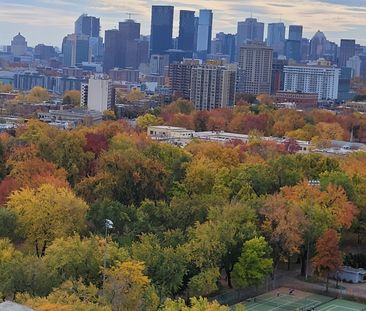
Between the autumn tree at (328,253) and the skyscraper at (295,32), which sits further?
the skyscraper at (295,32)

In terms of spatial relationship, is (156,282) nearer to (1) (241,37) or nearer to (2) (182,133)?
(2) (182,133)

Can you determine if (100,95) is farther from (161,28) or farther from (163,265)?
(161,28)

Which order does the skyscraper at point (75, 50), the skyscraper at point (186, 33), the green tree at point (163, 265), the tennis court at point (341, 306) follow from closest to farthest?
the green tree at point (163, 265) → the tennis court at point (341, 306) → the skyscraper at point (186, 33) → the skyscraper at point (75, 50)

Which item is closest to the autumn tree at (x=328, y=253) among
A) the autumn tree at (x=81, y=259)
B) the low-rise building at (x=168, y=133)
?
the autumn tree at (x=81, y=259)

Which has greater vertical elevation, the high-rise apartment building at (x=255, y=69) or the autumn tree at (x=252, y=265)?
the high-rise apartment building at (x=255, y=69)

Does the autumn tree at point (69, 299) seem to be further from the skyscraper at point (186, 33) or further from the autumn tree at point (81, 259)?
the skyscraper at point (186, 33)

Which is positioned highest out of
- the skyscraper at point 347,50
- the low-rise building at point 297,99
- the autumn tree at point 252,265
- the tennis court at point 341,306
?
the skyscraper at point 347,50
